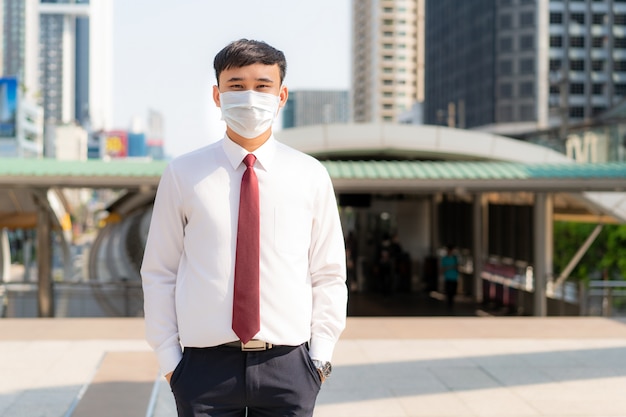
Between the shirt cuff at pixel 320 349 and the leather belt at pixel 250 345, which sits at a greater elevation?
the leather belt at pixel 250 345

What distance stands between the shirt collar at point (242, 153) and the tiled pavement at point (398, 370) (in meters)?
4.46

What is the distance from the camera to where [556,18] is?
337 feet

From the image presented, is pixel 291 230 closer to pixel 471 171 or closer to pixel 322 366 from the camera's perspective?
pixel 322 366

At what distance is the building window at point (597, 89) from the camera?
103m

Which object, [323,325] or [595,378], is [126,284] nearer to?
[595,378]

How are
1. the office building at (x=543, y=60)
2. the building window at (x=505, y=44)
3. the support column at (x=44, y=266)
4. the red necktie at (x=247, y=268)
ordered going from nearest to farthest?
1. the red necktie at (x=247, y=268)
2. the support column at (x=44, y=266)
3. the office building at (x=543, y=60)
4. the building window at (x=505, y=44)

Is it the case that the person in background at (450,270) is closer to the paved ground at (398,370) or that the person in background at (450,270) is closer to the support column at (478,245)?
the support column at (478,245)

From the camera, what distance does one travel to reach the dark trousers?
2.97 m

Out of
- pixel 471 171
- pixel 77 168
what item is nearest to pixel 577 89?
pixel 471 171

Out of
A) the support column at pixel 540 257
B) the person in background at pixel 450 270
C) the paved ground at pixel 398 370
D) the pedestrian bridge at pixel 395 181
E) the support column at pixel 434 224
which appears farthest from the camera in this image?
the support column at pixel 434 224

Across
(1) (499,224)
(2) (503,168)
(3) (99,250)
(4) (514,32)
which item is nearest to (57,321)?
(2) (503,168)

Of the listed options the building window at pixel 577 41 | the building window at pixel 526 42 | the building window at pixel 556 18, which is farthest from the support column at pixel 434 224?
the building window at pixel 577 41

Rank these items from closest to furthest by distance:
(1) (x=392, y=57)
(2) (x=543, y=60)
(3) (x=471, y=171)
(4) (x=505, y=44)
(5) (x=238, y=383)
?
(5) (x=238, y=383), (3) (x=471, y=171), (2) (x=543, y=60), (4) (x=505, y=44), (1) (x=392, y=57)

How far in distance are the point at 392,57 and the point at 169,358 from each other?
525ft
